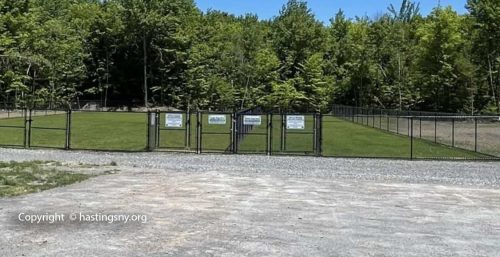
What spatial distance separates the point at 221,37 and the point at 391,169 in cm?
6981

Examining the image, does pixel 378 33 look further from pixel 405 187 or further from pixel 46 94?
pixel 405 187

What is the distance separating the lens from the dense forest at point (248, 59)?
69750 millimetres

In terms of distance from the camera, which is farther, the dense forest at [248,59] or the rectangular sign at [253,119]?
the dense forest at [248,59]

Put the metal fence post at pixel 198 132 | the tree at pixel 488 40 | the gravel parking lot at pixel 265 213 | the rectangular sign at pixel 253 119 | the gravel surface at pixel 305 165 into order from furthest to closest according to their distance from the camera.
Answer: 1. the tree at pixel 488 40
2. the rectangular sign at pixel 253 119
3. the metal fence post at pixel 198 132
4. the gravel surface at pixel 305 165
5. the gravel parking lot at pixel 265 213

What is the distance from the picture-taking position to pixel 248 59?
8419 cm

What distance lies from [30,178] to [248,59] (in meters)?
72.5

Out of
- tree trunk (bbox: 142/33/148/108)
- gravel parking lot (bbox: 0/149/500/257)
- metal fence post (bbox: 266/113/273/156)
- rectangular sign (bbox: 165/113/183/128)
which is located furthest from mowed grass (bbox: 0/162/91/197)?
tree trunk (bbox: 142/33/148/108)

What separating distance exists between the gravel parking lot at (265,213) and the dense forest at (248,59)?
5763 centimetres

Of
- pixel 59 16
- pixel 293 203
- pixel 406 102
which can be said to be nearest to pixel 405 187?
pixel 293 203

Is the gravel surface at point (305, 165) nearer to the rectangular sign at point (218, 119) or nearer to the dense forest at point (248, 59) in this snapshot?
the rectangular sign at point (218, 119)

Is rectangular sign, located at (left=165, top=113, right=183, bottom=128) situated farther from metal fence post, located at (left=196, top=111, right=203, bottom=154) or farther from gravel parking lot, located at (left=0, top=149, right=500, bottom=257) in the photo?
gravel parking lot, located at (left=0, top=149, right=500, bottom=257)

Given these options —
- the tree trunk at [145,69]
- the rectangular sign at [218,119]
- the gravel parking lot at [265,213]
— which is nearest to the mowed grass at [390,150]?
the rectangular sign at [218,119]

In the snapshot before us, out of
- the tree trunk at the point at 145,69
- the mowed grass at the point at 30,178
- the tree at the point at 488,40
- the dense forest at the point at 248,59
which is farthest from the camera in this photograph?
the tree trunk at the point at 145,69

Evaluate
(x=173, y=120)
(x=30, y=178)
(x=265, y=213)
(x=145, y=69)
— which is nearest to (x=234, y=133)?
(x=173, y=120)
